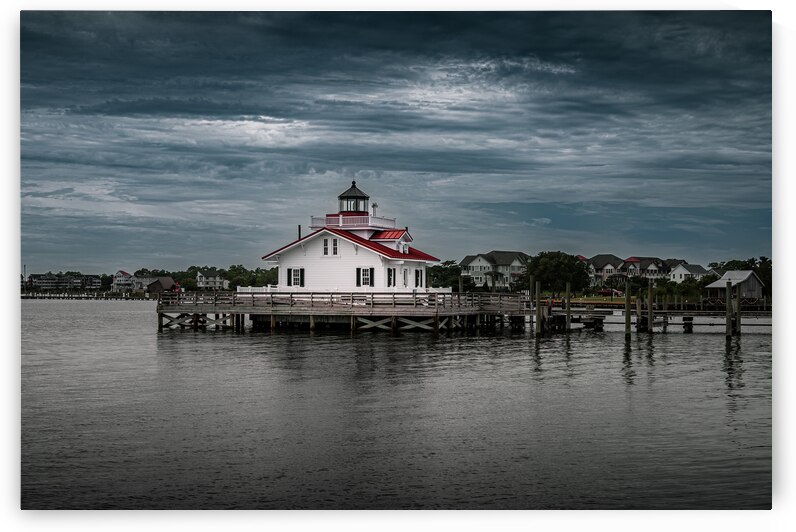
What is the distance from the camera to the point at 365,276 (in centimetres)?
3838

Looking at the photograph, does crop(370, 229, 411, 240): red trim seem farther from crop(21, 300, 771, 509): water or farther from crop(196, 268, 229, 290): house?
crop(21, 300, 771, 509): water

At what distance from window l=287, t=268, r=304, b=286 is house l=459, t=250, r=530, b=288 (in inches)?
2310

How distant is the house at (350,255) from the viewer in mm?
38156

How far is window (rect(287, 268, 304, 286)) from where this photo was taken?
3941 cm

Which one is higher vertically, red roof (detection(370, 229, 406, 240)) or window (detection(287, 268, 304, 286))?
red roof (detection(370, 229, 406, 240))

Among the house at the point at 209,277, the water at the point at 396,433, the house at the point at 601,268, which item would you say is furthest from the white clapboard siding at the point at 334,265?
the house at the point at 601,268

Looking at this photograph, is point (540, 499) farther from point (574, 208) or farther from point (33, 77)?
point (33, 77)

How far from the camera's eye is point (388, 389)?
18469 millimetres

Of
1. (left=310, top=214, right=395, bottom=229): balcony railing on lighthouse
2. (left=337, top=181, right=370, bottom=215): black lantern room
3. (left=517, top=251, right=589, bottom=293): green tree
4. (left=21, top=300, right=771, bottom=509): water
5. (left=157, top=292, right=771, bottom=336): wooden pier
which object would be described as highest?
(left=337, top=181, right=370, bottom=215): black lantern room

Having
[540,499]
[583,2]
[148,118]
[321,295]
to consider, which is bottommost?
[540,499]

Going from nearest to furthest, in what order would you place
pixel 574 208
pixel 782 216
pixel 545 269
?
1. pixel 782 216
2. pixel 574 208
3. pixel 545 269

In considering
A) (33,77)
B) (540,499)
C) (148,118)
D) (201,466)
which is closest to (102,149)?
(148,118)

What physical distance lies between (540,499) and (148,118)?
777 cm

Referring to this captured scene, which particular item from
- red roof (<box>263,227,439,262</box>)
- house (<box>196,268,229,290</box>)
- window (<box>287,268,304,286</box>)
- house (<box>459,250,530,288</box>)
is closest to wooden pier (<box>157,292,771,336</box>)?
house (<box>196,268,229,290</box>)
